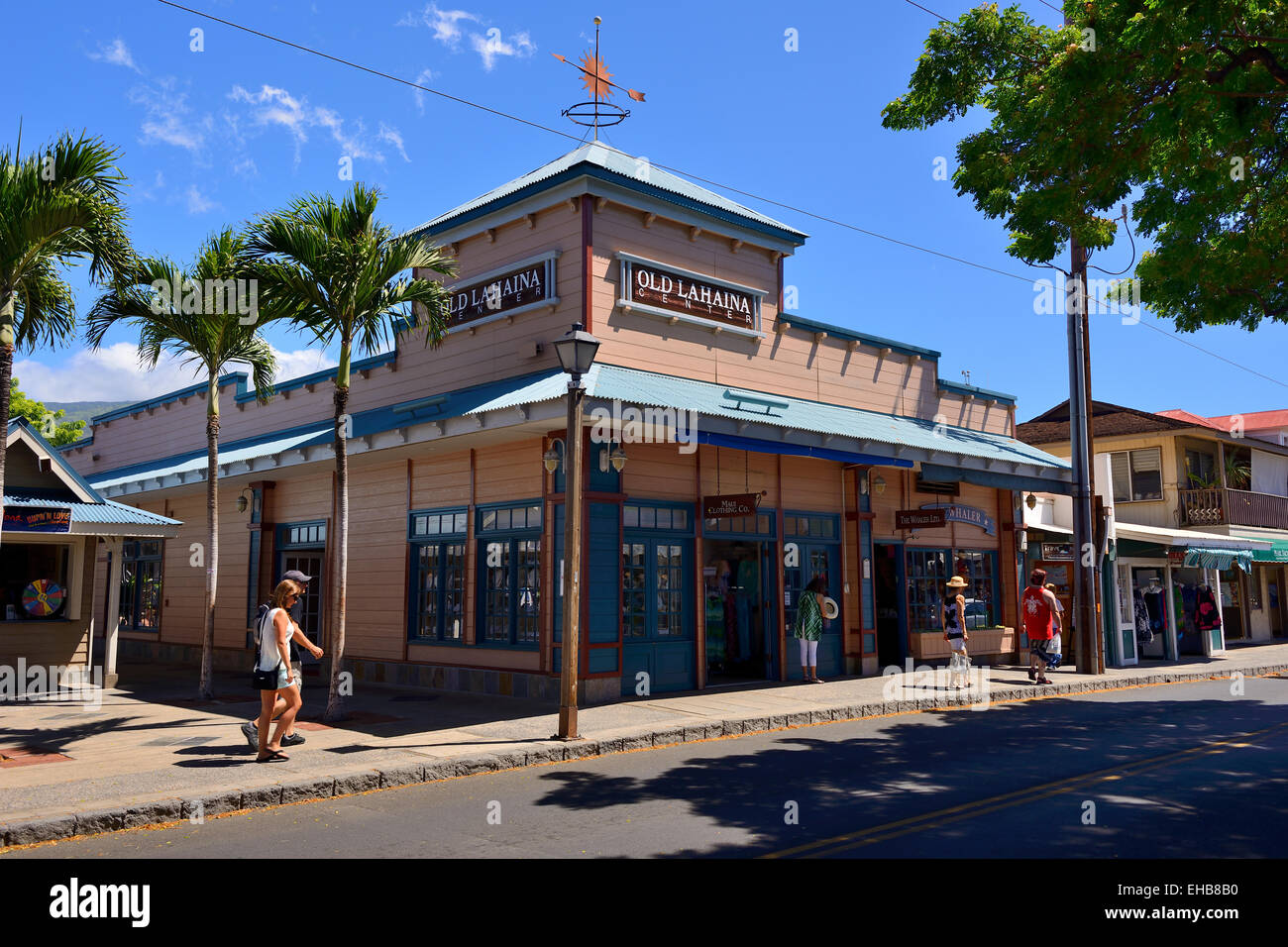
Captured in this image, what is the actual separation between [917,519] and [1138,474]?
18393 mm

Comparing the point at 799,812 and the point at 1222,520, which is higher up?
the point at 1222,520

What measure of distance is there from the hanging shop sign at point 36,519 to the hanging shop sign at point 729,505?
9903 millimetres

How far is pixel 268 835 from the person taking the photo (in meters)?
6.96

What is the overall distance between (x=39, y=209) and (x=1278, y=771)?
13.3 metres

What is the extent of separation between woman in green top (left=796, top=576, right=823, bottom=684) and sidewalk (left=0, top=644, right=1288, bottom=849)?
0.44 meters

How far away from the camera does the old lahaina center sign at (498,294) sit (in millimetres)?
14758

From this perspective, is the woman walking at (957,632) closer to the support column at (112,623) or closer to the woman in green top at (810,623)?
the woman in green top at (810,623)

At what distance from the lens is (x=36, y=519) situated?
14312 mm

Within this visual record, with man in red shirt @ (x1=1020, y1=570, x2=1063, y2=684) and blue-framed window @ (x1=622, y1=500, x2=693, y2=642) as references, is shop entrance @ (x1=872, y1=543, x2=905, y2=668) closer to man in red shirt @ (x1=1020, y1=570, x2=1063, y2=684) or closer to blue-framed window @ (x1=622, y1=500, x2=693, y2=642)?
man in red shirt @ (x1=1020, y1=570, x2=1063, y2=684)

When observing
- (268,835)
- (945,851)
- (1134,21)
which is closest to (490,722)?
(268,835)

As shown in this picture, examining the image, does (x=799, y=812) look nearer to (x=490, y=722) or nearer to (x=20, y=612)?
(x=490, y=722)

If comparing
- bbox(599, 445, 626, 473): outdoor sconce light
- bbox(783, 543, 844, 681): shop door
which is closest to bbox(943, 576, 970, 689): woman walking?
bbox(783, 543, 844, 681): shop door

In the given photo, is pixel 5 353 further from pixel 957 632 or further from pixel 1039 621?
pixel 1039 621

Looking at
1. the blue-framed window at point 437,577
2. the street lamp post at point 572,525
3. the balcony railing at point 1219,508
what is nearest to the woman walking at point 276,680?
the street lamp post at point 572,525
